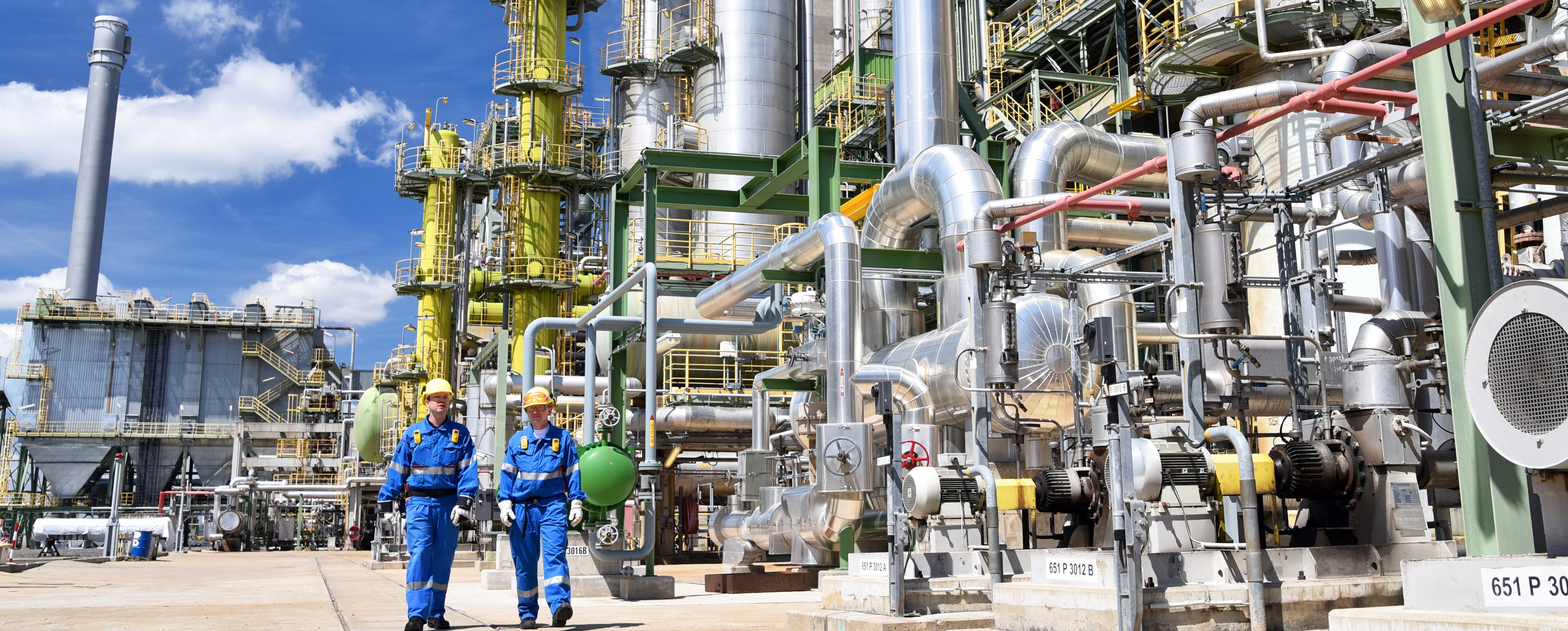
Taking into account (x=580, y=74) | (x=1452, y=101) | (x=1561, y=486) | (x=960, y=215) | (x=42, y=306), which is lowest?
(x=1561, y=486)

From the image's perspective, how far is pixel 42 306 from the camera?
44.0 m

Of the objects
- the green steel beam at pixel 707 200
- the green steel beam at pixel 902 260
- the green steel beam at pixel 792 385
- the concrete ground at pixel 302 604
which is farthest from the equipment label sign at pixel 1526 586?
the green steel beam at pixel 707 200

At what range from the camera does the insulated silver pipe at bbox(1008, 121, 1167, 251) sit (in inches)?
477

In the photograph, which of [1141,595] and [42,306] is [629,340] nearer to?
[1141,595]

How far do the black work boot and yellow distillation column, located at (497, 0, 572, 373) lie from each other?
2221 cm

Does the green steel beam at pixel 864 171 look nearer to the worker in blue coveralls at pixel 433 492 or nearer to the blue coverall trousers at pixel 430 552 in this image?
the worker in blue coveralls at pixel 433 492

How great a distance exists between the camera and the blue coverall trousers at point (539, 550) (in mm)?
6605

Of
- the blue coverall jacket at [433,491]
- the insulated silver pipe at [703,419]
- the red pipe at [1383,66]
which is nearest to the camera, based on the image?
the red pipe at [1383,66]

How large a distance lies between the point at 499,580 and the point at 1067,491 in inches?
258

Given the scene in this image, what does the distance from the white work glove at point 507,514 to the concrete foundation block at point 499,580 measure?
549 centimetres

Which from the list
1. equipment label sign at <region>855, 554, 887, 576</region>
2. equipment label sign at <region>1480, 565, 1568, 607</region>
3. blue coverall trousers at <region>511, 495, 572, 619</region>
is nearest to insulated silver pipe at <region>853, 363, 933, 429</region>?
equipment label sign at <region>855, 554, 887, 576</region>

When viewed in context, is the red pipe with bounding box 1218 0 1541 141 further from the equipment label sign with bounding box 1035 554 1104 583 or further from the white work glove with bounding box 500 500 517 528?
the white work glove with bounding box 500 500 517 528

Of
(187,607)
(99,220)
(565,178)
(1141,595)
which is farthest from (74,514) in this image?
(1141,595)

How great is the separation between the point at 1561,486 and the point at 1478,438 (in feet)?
2.27
